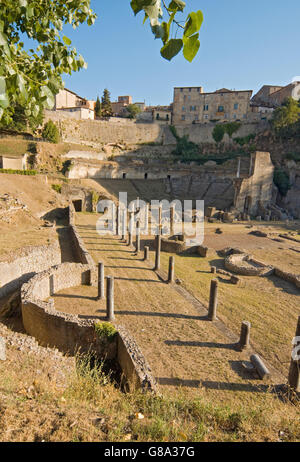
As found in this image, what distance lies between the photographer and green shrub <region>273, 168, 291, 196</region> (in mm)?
39094

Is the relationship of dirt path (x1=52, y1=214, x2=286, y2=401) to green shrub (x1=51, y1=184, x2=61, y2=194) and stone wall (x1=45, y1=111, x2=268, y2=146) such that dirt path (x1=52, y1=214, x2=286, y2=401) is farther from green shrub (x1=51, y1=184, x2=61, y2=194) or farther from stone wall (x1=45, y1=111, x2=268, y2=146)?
stone wall (x1=45, y1=111, x2=268, y2=146)

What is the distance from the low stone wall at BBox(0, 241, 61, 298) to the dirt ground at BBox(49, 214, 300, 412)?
2695mm

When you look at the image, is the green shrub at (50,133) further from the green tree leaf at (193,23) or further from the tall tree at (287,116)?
the green tree leaf at (193,23)

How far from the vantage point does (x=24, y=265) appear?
13062 millimetres

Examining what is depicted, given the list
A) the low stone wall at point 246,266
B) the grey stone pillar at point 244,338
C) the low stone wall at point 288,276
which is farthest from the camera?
the low stone wall at point 246,266

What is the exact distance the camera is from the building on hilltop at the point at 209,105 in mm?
55969

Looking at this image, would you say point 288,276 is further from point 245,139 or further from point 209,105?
point 209,105

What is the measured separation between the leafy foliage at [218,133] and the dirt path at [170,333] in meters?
47.4

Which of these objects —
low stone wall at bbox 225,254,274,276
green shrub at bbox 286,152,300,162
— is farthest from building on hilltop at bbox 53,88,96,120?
low stone wall at bbox 225,254,274,276

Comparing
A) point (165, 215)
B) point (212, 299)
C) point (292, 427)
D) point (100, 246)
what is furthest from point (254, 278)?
point (165, 215)

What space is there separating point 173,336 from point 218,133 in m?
53.0

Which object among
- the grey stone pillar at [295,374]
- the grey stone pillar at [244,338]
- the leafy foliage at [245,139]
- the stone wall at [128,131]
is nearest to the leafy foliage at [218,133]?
the stone wall at [128,131]

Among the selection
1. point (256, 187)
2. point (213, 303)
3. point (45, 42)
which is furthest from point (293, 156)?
point (45, 42)

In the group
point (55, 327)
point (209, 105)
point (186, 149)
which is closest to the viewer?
point (55, 327)
